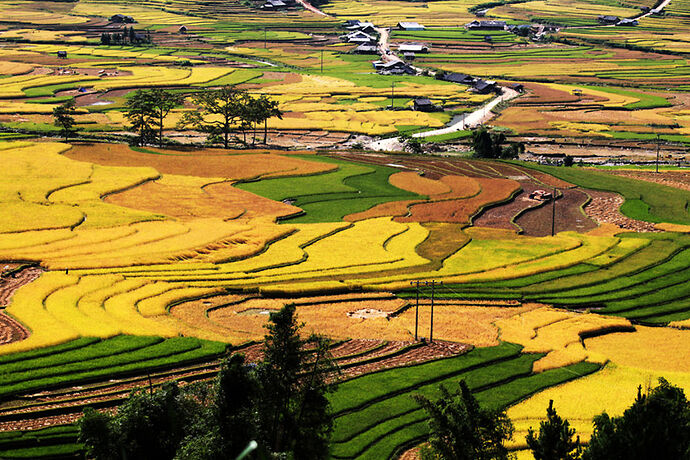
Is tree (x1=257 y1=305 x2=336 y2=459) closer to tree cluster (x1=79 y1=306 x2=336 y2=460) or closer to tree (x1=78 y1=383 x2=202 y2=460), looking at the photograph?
tree cluster (x1=79 y1=306 x2=336 y2=460)

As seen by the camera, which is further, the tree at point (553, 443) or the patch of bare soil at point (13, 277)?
the patch of bare soil at point (13, 277)

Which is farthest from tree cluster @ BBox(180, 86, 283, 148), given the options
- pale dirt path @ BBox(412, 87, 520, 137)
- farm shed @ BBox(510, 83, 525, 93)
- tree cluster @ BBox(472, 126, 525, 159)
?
farm shed @ BBox(510, 83, 525, 93)

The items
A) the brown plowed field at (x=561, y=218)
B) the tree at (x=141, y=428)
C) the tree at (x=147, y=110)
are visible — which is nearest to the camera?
the tree at (x=141, y=428)

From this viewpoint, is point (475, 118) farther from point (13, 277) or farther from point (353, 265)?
point (13, 277)

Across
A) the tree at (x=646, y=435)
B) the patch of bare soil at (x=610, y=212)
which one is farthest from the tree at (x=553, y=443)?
the patch of bare soil at (x=610, y=212)

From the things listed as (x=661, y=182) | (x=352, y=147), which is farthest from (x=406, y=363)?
(x=352, y=147)

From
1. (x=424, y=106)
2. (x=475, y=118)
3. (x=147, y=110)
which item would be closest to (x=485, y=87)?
(x=424, y=106)

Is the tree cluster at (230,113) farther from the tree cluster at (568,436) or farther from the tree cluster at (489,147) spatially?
the tree cluster at (568,436)
